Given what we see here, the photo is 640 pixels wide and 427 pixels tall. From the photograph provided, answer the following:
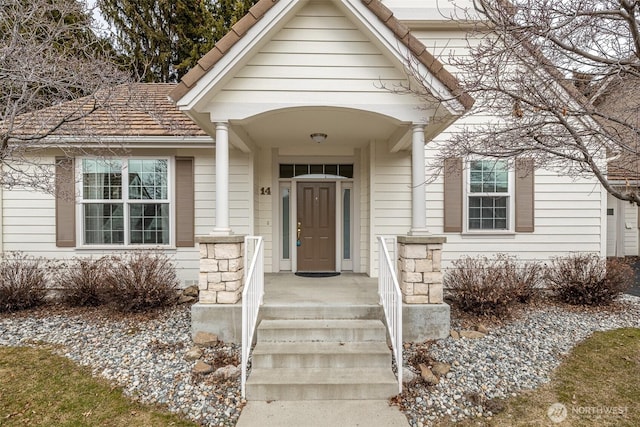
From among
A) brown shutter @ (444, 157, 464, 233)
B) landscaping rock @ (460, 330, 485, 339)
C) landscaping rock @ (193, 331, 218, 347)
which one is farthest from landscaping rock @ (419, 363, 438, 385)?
brown shutter @ (444, 157, 464, 233)

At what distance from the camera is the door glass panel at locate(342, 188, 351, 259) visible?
→ 723cm

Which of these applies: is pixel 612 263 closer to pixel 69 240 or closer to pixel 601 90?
pixel 601 90

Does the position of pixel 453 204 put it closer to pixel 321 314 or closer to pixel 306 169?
pixel 306 169

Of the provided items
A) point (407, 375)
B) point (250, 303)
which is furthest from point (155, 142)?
point (407, 375)

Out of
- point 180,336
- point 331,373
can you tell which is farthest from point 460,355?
point 180,336

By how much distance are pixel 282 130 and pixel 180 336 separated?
3.61m

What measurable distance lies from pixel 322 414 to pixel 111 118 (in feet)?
18.4

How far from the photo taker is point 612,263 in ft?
20.3

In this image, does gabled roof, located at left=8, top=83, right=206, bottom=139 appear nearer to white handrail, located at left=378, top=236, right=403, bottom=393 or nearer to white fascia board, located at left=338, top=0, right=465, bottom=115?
white fascia board, located at left=338, top=0, right=465, bottom=115

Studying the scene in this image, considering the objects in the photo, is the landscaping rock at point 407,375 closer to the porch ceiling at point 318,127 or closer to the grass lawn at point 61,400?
the grass lawn at point 61,400

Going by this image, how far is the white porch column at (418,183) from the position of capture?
4.66m

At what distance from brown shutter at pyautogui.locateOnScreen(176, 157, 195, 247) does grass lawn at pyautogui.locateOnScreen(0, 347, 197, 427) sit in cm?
290

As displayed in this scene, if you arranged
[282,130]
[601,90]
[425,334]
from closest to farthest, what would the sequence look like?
[601,90] < [425,334] < [282,130]

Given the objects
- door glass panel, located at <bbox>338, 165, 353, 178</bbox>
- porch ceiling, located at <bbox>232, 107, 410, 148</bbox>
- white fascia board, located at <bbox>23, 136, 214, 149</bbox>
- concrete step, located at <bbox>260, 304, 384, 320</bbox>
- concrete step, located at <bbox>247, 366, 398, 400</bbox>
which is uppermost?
porch ceiling, located at <bbox>232, 107, 410, 148</bbox>
